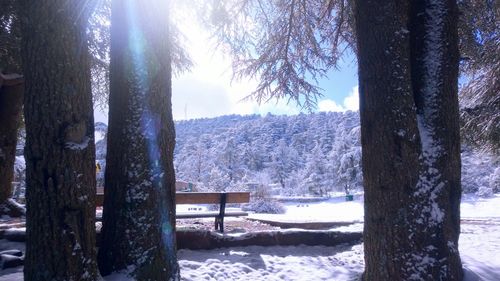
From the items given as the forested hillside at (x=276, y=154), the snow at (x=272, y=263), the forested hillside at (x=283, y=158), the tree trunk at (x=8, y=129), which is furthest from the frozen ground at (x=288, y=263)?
the forested hillside at (x=276, y=154)

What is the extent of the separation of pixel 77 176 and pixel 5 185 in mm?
6647

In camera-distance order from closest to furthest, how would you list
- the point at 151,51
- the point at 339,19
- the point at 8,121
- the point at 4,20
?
the point at 151,51
the point at 4,20
the point at 339,19
the point at 8,121

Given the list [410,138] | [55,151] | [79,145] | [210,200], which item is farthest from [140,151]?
[210,200]

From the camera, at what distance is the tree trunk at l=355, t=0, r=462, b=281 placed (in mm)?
3201

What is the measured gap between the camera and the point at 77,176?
286 centimetres

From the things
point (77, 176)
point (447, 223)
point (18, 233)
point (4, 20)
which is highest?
point (4, 20)

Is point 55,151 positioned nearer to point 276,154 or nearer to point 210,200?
point 210,200

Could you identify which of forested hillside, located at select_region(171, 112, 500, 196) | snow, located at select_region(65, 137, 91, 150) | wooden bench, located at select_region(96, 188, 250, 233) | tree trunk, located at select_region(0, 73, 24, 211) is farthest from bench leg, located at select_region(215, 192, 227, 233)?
forested hillside, located at select_region(171, 112, 500, 196)

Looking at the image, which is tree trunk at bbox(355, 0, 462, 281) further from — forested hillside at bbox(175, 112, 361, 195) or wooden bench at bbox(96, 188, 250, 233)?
forested hillside at bbox(175, 112, 361, 195)

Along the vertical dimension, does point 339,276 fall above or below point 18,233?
below

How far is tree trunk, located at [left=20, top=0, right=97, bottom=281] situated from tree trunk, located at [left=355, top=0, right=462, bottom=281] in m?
2.16

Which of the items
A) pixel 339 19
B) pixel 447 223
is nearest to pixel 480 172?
pixel 339 19

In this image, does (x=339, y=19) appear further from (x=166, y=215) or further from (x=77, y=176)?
(x=77, y=176)

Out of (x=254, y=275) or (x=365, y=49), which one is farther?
(x=254, y=275)
